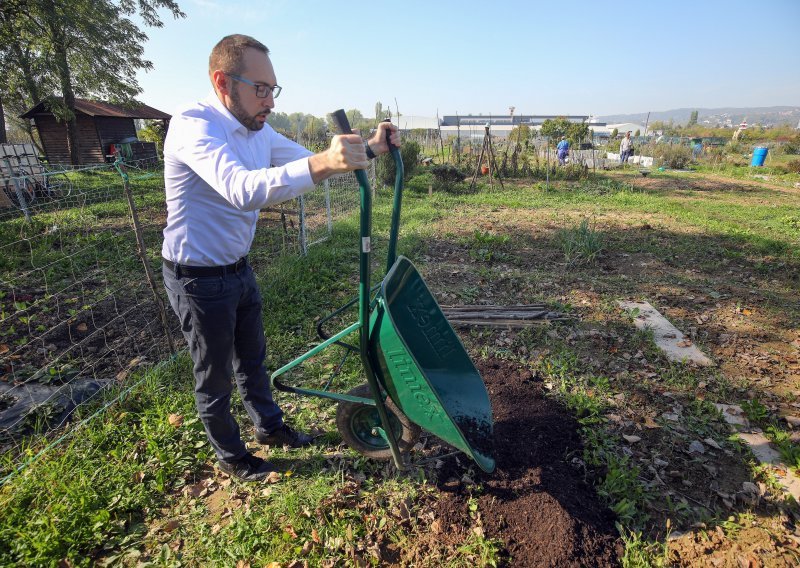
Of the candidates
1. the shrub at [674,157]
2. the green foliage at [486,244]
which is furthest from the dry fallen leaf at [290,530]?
the shrub at [674,157]

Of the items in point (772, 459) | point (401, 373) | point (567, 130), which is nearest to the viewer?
point (401, 373)

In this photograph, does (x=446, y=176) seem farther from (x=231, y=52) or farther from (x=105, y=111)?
(x=105, y=111)

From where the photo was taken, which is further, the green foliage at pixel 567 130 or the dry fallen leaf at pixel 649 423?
the green foliage at pixel 567 130

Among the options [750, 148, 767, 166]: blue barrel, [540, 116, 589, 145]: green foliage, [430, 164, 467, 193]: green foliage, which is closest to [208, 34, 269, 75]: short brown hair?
[430, 164, 467, 193]: green foliage

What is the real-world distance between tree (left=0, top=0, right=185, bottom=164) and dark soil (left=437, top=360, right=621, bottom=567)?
1896cm

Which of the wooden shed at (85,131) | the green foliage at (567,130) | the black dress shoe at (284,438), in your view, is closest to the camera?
the black dress shoe at (284,438)

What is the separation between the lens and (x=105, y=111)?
19328 millimetres

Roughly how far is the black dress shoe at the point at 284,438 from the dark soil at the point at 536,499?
2.81 feet

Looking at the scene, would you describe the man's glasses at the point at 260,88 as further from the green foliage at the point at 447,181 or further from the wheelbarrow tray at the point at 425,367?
A: the green foliage at the point at 447,181

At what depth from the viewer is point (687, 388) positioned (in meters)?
3.06

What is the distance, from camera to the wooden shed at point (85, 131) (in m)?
18.3

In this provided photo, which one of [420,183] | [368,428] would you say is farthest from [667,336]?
[420,183]

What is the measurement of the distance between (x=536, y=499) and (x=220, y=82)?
231 cm

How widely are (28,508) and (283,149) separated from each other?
2.12 metres
